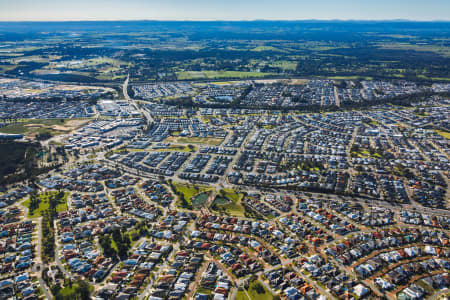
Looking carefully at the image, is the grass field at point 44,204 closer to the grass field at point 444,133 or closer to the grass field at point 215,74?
the grass field at point 444,133

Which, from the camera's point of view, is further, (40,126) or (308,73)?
(308,73)

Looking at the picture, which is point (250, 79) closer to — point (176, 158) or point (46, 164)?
point (176, 158)

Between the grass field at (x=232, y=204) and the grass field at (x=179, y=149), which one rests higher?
the grass field at (x=179, y=149)

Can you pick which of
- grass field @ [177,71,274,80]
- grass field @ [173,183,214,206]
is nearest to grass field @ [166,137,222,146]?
grass field @ [173,183,214,206]

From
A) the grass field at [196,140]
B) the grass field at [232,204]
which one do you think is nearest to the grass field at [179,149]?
the grass field at [196,140]

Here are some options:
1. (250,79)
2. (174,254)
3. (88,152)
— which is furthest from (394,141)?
(250,79)

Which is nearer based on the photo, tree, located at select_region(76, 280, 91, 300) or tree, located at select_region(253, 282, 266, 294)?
tree, located at select_region(76, 280, 91, 300)

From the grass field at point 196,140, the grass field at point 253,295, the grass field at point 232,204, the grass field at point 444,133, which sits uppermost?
the grass field at point 444,133

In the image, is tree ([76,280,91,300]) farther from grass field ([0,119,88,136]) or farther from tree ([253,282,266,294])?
grass field ([0,119,88,136])

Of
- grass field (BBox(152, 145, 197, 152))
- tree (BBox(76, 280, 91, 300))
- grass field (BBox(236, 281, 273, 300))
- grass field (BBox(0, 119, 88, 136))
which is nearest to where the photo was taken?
grass field (BBox(236, 281, 273, 300))

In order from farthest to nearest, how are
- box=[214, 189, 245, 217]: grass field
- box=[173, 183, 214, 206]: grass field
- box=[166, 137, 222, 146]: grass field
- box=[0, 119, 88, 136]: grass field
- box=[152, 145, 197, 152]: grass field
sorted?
box=[0, 119, 88, 136]: grass field < box=[166, 137, 222, 146]: grass field < box=[152, 145, 197, 152]: grass field < box=[173, 183, 214, 206]: grass field < box=[214, 189, 245, 217]: grass field

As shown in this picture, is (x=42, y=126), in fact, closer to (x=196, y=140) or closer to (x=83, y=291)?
(x=196, y=140)
